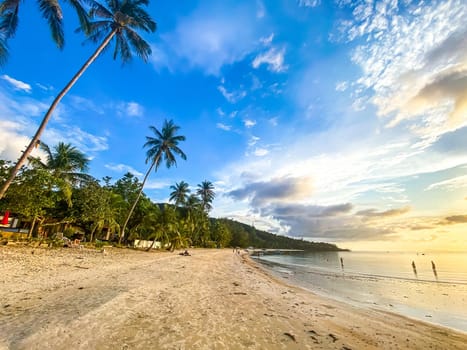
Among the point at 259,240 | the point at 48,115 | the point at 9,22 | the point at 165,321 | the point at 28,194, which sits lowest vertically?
the point at 165,321

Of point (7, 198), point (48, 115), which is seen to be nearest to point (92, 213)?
point (7, 198)

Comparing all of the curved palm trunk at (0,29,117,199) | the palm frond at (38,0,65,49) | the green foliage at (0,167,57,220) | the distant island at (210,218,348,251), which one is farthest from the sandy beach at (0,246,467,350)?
the distant island at (210,218,348,251)

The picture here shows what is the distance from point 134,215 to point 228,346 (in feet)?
91.6

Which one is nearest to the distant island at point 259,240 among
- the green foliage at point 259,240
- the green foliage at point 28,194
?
the green foliage at point 259,240

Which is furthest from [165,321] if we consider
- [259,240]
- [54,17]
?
[259,240]

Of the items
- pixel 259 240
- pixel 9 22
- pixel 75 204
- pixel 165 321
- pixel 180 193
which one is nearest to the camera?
pixel 165 321

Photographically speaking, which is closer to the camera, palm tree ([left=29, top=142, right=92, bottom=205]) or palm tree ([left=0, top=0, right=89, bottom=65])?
Result: palm tree ([left=0, top=0, right=89, bottom=65])

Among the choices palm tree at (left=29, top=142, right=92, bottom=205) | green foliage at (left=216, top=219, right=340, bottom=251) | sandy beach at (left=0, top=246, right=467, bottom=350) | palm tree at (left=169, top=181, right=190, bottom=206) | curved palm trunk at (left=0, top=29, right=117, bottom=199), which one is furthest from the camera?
green foliage at (left=216, top=219, right=340, bottom=251)

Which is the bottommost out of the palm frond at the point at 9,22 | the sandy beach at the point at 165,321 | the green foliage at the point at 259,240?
the sandy beach at the point at 165,321

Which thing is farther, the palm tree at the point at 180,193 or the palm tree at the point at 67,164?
the palm tree at the point at 180,193

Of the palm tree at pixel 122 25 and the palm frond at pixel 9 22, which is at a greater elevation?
the palm tree at pixel 122 25

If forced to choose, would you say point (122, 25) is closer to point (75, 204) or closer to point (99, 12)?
point (99, 12)

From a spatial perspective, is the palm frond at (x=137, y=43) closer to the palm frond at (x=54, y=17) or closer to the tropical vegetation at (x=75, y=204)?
the palm frond at (x=54, y=17)

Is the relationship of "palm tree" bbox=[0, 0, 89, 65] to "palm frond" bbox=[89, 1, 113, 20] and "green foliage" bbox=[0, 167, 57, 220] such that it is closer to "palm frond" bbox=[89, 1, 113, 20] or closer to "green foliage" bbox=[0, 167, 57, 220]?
"palm frond" bbox=[89, 1, 113, 20]
